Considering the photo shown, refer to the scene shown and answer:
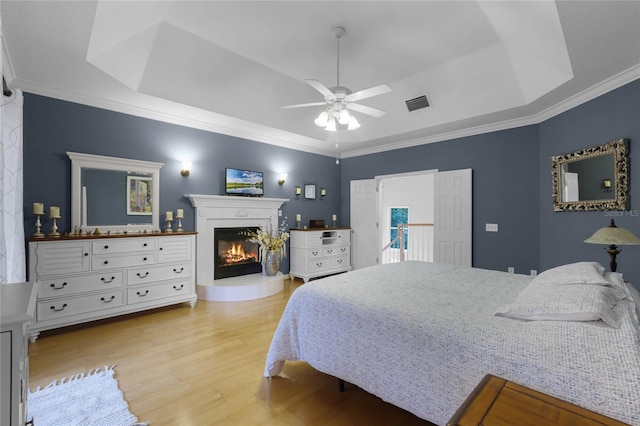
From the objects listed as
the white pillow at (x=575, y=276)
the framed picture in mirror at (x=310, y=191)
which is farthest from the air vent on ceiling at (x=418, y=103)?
the white pillow at (x=575, y=276)

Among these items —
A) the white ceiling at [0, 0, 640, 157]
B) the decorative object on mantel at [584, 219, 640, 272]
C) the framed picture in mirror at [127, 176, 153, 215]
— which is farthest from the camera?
the framed picture in mirror at [127, 176, 153, 215]

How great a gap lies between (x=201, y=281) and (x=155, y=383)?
7.50 feet

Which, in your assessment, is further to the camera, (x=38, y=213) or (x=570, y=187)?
(x=570, y=187)

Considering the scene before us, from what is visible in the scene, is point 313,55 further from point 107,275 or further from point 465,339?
point 107,275

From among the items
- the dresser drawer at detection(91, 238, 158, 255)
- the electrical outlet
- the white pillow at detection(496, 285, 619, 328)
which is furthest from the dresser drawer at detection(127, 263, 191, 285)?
the electrical outlet

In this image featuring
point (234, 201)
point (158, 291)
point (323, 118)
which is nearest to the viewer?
point (323, 118)

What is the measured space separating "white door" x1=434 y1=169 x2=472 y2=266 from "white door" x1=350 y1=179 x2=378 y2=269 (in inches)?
52.3

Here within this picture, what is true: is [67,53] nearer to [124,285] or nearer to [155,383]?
[124,285]

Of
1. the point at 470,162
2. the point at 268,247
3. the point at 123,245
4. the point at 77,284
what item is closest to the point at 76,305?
the point at 77,284

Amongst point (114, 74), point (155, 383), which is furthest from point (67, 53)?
point (155, 383)

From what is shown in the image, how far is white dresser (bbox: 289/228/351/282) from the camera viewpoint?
5375 mm

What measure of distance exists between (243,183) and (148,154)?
1.47 metres

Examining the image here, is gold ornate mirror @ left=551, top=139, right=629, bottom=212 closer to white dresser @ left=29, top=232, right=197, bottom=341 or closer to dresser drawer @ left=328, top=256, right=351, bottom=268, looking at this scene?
dresser drawer @ left=328, top=256, right=351, bottom=268

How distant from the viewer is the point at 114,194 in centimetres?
371
